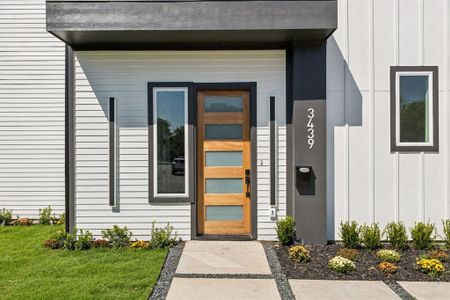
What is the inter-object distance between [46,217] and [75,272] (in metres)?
3.46

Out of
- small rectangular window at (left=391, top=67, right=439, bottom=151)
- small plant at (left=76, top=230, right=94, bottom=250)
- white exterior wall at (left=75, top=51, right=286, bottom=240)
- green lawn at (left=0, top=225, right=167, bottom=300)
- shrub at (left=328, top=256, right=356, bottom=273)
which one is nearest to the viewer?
green lawn at (left=0, top=225, right=167, bottom=300)

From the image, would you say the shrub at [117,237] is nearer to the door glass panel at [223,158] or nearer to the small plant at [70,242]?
the small plant at [70,242]

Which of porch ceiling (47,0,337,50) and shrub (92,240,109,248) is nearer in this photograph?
porch ceiling (47,0,337,50)

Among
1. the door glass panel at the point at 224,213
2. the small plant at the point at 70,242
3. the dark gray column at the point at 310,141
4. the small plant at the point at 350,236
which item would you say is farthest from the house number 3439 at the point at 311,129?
the small plant at the point at 70,242

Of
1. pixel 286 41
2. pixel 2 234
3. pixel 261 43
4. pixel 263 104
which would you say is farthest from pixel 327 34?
pixel 2 234

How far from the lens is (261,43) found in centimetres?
537

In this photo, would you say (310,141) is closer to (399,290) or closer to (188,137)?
(188,137)

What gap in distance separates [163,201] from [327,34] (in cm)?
350

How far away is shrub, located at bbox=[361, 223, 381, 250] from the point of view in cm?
506

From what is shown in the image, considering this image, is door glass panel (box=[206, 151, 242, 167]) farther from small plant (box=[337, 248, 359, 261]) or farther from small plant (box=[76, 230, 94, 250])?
small plant (box=[76, 230, 94, 250])

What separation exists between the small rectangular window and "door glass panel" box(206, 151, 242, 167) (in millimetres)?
2402

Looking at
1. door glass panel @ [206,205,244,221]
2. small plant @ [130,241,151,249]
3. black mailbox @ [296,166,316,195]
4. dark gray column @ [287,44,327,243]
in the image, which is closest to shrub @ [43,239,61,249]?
small plant @ [130,241,151,249]

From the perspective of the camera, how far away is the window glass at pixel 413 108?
5.34 meters

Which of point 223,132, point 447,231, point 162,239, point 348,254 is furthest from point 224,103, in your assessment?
point 447,231
